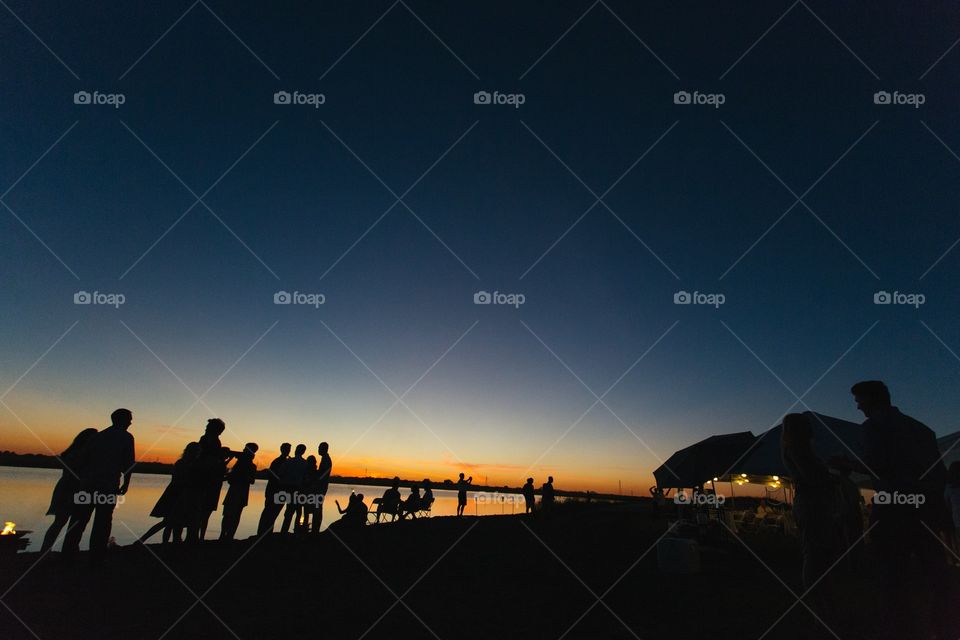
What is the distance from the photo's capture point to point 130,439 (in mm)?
7336

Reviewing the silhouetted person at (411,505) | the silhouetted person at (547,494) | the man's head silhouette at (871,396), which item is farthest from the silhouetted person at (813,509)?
the silhouetted person at (547,494)

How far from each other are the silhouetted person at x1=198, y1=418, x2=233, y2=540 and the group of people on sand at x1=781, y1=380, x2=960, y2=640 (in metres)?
8.35

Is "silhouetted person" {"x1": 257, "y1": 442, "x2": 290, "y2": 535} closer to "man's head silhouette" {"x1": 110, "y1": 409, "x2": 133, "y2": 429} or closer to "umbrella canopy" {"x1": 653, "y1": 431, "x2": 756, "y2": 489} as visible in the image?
"man's head silhouette" {"x1": 110, "y1": 409, "x2": 133, "y2": 429}

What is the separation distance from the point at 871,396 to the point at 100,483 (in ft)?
28.9

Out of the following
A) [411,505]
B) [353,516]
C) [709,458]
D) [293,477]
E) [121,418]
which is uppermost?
[709,458]

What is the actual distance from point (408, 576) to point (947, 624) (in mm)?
5838

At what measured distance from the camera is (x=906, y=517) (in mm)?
3939

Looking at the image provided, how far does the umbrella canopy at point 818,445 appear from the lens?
11.7m

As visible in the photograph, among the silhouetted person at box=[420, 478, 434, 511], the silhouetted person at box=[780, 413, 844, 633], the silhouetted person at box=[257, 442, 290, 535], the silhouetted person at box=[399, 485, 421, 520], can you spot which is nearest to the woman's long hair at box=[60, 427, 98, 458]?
the silhouetted person at box=[257, 442, 290, 535]

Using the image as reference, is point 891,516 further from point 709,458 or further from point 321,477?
point 709,458

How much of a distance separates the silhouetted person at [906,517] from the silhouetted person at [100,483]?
331 inches

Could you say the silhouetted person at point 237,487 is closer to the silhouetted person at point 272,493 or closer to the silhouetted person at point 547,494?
the silhouetted person at point 272,493

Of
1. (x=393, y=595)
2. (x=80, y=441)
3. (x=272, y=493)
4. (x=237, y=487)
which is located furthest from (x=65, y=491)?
(x=393, y=595)

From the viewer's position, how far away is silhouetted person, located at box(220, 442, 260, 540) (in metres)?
10.0
